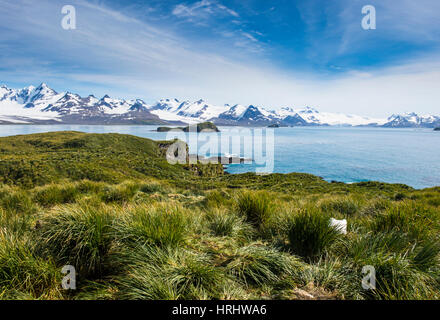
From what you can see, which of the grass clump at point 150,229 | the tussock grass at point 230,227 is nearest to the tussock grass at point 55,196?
the grass clump at point 150,229

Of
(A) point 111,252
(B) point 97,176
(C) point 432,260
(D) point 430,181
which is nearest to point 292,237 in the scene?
(C) point 432,260

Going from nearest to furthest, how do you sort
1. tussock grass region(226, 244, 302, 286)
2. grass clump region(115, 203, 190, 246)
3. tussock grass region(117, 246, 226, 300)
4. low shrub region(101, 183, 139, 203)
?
tussock grass region(117, 246, 226, 300) → tussock grass region(226, 244, 302, 286) → grass clump region(115, 203, 190, 246) → low shrub region(101, 183, 139, 203)

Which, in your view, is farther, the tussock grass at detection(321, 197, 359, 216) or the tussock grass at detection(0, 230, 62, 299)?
the tussock grass at detection(321, 197, 359, 216)

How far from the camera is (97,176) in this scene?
Result: 28609mm

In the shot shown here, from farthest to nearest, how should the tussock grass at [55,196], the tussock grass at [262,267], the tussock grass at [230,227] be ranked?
1. the tussock grass at [55,196]
2. the tussock grass at [230,227]
3. the tussock grass at [262,267]

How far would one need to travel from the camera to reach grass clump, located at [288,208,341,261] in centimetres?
401

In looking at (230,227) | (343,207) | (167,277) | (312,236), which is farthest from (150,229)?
(343,207)

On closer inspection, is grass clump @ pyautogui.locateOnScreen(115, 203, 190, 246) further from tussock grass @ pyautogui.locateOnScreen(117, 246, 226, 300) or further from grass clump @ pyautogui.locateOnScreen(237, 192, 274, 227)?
grass clump @ pyautogui.locateOnScreen(237, 192, 274, 227)

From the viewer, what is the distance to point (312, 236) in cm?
408

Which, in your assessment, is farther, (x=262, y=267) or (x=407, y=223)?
(x=407, y=223)

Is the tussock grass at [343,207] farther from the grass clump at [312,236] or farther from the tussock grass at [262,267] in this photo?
the tussock grass at [262,267]

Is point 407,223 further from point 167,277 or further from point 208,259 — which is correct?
point 167,277

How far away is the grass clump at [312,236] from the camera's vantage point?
401 cm

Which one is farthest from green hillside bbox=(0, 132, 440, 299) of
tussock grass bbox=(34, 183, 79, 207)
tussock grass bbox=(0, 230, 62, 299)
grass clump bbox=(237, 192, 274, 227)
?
tussock grass bbox=(34, 183, 79, 207)
